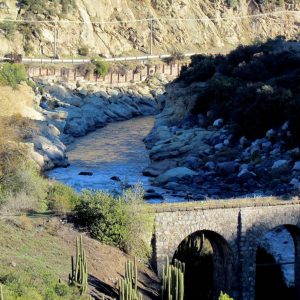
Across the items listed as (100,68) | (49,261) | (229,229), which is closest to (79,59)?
(100,68)

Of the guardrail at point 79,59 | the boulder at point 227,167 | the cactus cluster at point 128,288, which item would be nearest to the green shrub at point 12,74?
the guardrail at point 79,59

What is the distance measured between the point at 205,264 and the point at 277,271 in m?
2.96

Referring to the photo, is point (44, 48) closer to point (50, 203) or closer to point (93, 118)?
point (93, 118)

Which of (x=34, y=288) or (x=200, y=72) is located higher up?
(x=34, y=288)

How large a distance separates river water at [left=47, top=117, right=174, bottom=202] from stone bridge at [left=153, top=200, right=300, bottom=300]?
1030 cm

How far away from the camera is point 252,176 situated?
40500 millimetres

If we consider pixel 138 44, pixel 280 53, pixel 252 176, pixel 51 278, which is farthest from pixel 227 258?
pixel 138 44

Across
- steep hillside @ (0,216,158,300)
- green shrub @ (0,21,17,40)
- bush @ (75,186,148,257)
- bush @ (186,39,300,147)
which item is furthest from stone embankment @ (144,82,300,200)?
green shrub @ (0,21,17,40)

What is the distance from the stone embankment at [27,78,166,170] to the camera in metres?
48.7

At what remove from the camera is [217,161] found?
4475 centimetres

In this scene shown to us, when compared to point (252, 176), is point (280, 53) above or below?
above

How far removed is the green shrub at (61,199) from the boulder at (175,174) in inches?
541

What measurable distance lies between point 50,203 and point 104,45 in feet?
219

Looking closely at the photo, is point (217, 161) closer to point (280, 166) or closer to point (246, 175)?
point (246, 175)
